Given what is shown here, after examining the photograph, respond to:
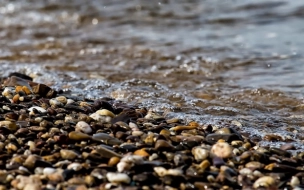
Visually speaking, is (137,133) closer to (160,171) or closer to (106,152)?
(106,152)

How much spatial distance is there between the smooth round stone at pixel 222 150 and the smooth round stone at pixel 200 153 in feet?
0.27

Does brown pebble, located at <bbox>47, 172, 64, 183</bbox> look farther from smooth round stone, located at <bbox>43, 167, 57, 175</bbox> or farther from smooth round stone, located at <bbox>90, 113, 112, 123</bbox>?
smooth round stone, located at <bbox>90, 113, 112, 123</bbox>

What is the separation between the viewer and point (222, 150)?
3.38 metres

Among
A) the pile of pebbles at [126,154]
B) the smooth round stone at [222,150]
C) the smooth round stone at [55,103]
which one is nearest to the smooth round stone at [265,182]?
the pile of pebbles at [126,154]

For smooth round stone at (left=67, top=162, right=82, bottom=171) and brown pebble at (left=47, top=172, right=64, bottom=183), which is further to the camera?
smooth round stone at (left=67, top=162, right=82, bottom=171)

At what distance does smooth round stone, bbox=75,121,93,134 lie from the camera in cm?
361

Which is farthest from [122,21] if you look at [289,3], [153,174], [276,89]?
[153,174]

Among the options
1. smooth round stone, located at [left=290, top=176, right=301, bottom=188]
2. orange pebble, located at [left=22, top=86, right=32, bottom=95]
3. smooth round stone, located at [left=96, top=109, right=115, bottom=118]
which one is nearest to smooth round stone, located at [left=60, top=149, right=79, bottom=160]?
smooth round stone, located at [left=96, top=109, right=115, bottom=118]

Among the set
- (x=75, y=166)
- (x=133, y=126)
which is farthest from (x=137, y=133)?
(x=75, y=166)

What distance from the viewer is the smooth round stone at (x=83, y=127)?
3611 millimetres

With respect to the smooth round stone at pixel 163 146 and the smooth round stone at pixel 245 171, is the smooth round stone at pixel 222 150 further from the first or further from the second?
the smooth round stone at pixel 163 146

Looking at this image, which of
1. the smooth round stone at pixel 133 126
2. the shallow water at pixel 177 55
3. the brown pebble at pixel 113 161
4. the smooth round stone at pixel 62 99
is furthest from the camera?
the shallow water at pixel 177 55

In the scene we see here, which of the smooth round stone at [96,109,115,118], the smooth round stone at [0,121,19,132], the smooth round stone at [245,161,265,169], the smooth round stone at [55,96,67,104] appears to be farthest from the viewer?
the smooth round stone at [55,96,67,104]

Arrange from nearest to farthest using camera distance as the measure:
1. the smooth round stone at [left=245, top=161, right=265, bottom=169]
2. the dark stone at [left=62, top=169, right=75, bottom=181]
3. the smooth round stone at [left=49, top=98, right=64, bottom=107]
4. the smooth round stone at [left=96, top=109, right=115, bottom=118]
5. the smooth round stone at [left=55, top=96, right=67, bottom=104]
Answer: the dark stone at [left=62, top=169, right=75, bottom=181] → the smooth round stone at [left=245, top=161, right=265, bottom=169] → the smooth round stone at [left=96, top=109, right=115, bottom=118] → the smooth round stone at [left=49, top=98, right=64, bottom=107] → the smooth round stone at [left=55, top=96, right=67, bottom=104]
